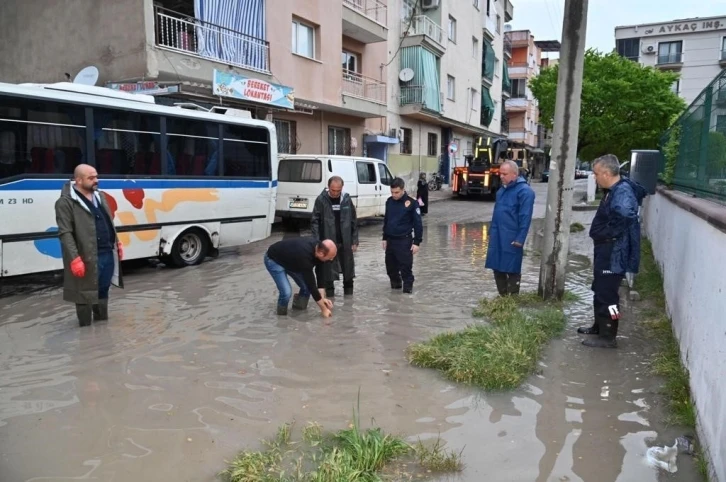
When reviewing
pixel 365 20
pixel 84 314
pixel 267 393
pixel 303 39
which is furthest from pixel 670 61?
pixel 267 393

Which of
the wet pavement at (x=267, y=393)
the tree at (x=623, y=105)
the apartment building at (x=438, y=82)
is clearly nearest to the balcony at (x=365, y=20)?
the apartment building at (x=438, y=82)

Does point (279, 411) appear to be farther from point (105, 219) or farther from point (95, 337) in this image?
point (105, 219)

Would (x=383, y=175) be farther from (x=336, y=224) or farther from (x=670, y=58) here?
(x=670, y=58)

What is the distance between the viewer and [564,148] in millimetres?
6527

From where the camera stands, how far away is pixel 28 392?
4129mm

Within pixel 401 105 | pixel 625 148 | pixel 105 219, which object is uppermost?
pixel 401 105

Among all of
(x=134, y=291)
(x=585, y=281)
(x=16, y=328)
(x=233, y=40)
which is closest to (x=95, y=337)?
(x=16, y=328)

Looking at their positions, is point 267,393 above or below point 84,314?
below

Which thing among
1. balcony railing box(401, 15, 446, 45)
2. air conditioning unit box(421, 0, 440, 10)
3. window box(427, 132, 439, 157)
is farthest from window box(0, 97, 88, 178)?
air conditioning unit box(421, 0, 440, 10)

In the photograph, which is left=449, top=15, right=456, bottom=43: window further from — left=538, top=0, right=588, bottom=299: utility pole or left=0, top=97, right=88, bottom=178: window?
left=0, top=97, right=88, bottom=178: window

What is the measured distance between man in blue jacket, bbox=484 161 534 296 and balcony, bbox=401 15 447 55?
19.5m

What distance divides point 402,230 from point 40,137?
4.90m

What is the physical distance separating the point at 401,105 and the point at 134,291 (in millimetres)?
20022

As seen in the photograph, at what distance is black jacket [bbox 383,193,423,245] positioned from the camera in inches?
288
